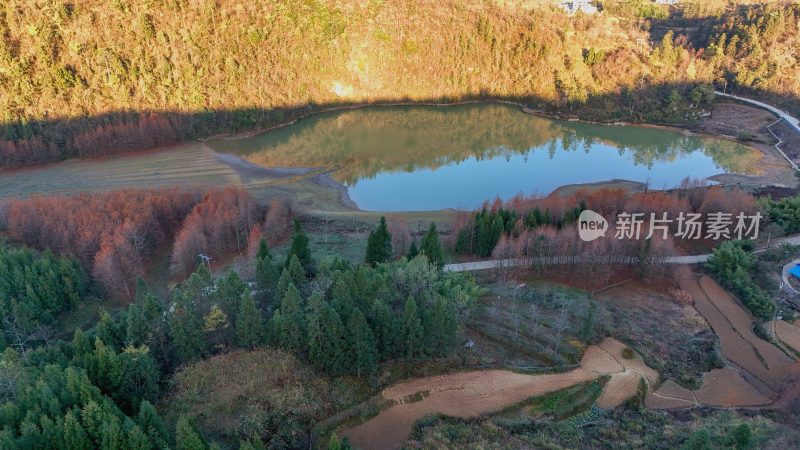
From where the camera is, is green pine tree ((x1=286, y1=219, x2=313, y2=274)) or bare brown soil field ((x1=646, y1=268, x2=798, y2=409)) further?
green pine tree ((x1=286, y1=219, x2=313, y2=274))

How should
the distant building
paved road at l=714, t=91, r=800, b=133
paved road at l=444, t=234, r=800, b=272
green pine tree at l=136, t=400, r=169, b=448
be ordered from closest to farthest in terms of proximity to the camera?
1. green pine tree at l=136, t=400, r=169, b=448
2. paved road at l=444, t=234, r=800, b=272
3. paved road at l=714, t=91, r=800, b=133
4. the distant building

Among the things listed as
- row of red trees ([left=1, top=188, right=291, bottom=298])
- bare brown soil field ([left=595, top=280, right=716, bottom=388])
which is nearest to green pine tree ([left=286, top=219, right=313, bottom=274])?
row of red trees ([left=1, top=188, right=291, bottom=298])

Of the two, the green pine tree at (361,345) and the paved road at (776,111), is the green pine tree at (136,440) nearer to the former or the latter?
the green pine tree at (361,345)

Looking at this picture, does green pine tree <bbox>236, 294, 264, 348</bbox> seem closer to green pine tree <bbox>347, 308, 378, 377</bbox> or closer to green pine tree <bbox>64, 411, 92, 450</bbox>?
green pine tree <bbox>347, 308, 378, 377</bbox>

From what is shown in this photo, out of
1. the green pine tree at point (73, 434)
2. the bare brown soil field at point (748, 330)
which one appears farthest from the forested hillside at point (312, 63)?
the green pine tree at point (73, 434)

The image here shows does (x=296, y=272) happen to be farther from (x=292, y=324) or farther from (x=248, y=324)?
(x=292, y=324)

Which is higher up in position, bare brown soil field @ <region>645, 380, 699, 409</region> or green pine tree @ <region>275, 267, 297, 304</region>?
green pine tree @ <region>275, 267, 297, 304</region>

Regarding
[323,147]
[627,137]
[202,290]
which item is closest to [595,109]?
[627,137]
